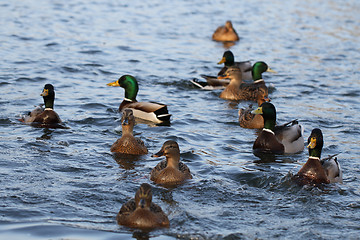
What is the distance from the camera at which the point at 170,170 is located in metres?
9.06

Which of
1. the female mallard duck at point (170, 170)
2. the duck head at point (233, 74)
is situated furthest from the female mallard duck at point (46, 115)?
the duck head at point (233, 74)

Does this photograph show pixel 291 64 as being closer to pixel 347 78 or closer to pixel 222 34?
pixel 347 78

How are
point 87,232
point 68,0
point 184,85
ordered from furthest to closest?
point 68,0 < point 184,85 < point 87,232

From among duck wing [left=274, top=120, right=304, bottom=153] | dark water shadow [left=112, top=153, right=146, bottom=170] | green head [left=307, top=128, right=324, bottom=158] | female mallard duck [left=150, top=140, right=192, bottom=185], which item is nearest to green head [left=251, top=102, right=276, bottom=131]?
duck wing [left=274, top=120, right=304, bottom=153]

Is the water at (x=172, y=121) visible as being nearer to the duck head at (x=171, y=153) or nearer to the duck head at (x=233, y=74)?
the duck head at (x=171, y=153)

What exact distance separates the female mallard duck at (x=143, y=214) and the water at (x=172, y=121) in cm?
15

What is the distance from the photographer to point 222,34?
73.6 ft

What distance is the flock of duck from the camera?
7.36m

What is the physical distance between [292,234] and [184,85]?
908 centimetres

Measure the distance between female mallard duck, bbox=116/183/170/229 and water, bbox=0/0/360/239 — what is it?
5.9 inches

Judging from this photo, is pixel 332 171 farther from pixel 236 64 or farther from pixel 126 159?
pixel 236 64

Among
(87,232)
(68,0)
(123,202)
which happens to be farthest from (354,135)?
(68,0)

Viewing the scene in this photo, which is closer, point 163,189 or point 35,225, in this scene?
point 35,225

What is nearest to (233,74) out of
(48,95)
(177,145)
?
(48,95)
